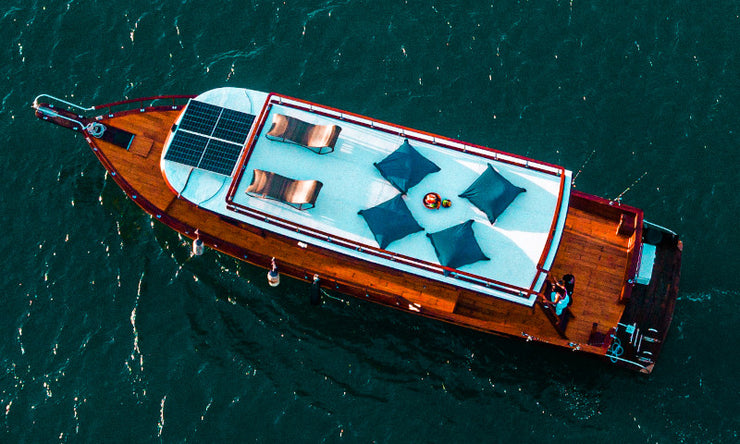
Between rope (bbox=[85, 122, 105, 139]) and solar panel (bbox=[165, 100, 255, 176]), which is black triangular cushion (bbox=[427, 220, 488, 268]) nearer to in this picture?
solar panel (bbox=[165, 100, 255, 176])

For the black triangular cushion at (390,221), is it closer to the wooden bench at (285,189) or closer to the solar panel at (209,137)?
the wooden bench at (285,189)

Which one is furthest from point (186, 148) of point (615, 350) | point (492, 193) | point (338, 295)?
point (615, 350)

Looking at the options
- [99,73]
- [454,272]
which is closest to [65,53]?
[99,73]

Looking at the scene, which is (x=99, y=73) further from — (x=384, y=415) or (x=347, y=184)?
(x=384, y=415)

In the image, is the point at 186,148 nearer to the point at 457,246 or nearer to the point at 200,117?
the point at 200,117

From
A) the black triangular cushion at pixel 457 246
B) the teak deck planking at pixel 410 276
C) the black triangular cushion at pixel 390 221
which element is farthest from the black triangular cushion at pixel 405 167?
the teak deck planking at pixel 410 276

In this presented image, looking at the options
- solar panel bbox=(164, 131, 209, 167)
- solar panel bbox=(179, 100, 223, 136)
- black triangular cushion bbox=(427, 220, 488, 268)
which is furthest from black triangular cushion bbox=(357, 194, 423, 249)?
solar panel bbox=(179, 100, 223, 136)
